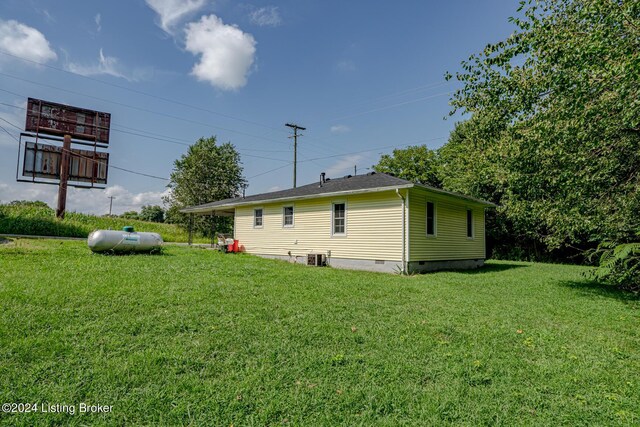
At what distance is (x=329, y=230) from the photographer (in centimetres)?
1319

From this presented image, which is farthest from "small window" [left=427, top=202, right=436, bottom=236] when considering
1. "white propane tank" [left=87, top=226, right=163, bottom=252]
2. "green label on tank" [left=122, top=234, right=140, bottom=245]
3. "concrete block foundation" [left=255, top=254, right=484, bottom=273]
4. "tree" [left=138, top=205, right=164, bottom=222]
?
"tree" [left=138, top=205, right=164, bottom=222]

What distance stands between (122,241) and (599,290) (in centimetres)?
1504

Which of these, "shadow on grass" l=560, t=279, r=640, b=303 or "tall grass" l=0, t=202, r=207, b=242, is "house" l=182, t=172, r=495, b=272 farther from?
"tall grass" l=0, t=202, r=207, b=242

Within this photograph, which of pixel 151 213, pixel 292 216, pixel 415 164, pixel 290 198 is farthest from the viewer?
pixel 151 213

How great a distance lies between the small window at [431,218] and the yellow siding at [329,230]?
175 cm

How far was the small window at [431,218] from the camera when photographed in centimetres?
1230

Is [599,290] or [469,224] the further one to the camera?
[469,224]

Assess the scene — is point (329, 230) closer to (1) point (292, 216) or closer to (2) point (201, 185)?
(1) point (292, 216)

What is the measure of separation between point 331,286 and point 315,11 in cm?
1067

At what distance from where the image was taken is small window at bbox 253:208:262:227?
54.4ft

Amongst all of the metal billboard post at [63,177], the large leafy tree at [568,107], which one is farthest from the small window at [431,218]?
the metal billboard post at [63,177]

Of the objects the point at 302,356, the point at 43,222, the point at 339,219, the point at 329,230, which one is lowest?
the point at 302,356

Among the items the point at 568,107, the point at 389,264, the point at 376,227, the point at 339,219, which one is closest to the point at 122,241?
the point at 339,219

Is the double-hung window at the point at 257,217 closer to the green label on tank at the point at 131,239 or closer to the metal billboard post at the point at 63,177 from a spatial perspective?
the green label on tank at the point at 131,239
